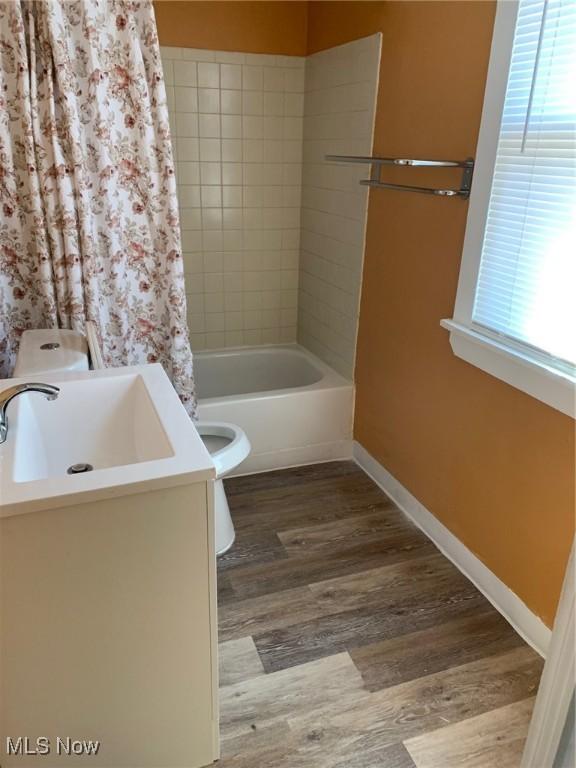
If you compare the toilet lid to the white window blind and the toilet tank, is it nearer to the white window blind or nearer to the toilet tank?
the toilet tank

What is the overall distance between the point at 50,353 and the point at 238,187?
150cm

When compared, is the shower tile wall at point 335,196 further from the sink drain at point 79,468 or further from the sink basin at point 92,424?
the sink drain at point 79,468

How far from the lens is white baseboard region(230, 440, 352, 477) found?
8.58 ft

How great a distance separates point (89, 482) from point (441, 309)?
1390 mm

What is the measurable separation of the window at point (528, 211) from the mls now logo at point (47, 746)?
1.35 m

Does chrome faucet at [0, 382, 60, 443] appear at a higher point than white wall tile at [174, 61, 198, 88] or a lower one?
lower

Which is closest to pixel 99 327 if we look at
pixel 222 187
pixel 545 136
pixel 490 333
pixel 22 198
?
pixel 22 198

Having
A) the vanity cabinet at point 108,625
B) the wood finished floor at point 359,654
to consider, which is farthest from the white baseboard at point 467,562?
the vanity cabinet at point 108,625

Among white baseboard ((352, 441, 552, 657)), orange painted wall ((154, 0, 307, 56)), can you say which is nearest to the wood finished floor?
white baseboard ((352, 441, 552, 657))

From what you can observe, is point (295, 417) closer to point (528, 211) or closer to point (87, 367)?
point (87, 367)

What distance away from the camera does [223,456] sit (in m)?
2.01

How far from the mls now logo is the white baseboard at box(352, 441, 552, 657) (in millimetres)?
1251

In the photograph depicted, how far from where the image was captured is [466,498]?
1982 millimetres

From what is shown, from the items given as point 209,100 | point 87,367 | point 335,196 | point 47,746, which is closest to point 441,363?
point 335,196
